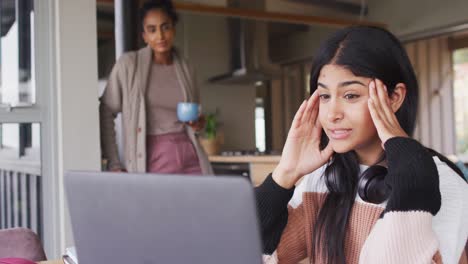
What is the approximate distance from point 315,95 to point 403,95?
18 centimetres

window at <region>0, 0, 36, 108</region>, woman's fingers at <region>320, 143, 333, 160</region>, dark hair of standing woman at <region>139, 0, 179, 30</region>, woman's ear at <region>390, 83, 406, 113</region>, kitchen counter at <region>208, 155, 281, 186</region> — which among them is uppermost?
dark hair of standing woman at <region>139, 0, 179, 30</region>

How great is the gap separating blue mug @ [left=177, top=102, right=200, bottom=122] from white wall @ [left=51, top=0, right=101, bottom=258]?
0.45 metres

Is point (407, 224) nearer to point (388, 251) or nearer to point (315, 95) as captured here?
point (388, 251)

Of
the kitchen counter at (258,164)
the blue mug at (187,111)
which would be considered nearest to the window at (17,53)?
the blue mug at (187,111)

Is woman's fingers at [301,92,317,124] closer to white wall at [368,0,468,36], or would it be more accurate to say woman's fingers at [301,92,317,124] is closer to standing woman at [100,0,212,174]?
standing woman at [100,0,212,174]

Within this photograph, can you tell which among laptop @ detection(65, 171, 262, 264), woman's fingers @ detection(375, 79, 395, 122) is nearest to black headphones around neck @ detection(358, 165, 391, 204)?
woman's fingers @ detection(375, 79, 395, 122)

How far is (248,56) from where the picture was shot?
6.08 m

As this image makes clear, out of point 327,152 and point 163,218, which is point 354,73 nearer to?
point 327,152

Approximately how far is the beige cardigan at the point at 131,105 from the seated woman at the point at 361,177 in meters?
1.22

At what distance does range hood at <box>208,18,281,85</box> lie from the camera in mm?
6016

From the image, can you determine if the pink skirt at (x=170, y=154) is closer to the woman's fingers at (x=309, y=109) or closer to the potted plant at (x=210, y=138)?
the woman's fingers at (x=309, y=109)

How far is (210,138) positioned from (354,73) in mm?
4612

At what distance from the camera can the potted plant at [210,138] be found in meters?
5.55

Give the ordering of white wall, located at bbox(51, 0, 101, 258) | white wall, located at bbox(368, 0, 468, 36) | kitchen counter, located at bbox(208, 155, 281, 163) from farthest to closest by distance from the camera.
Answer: white wall, located at bbox(368, 0, 468, 36), kitchen counter, located at bbox(208, 155, 281, 163), white wall, located at bbox(51, 0, 101, 258)
